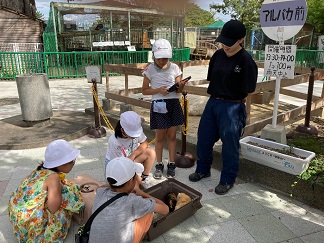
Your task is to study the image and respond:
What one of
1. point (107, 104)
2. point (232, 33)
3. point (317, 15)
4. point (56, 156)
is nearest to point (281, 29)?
point (232, 33)

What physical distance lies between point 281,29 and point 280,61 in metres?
0.38

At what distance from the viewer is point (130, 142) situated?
122 inches

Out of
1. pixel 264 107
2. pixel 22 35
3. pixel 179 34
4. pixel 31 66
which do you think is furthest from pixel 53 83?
pixel 179 34

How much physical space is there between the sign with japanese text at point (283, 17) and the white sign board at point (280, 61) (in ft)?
0.46

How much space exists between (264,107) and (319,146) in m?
2.90

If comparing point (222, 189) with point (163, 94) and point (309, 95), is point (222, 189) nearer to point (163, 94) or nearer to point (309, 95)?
point (163, 94)

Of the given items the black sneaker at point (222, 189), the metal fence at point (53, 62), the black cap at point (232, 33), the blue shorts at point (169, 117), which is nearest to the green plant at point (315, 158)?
the black sneaker at point (222, 189)

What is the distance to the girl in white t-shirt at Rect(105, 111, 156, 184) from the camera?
284cm

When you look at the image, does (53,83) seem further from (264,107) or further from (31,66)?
(264,107)

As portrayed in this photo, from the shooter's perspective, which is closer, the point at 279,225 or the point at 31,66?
the point at 279,225

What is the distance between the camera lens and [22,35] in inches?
601

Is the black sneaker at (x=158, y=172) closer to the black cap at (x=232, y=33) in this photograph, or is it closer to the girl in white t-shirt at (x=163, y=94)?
the girl in white t-shirt at (x=163, y=94)

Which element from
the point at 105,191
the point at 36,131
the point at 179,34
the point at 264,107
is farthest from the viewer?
the point at 179,34

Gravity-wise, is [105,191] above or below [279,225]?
above
